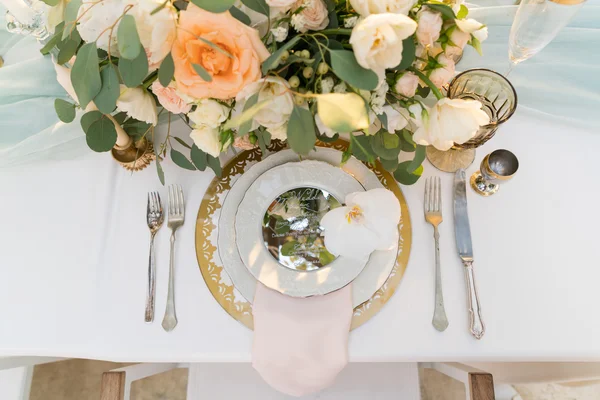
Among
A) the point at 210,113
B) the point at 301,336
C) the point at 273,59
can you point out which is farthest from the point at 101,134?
the point at 301,336

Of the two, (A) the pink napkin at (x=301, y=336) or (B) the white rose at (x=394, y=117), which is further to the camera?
(A) the pink napkin at (x=301, y=336)

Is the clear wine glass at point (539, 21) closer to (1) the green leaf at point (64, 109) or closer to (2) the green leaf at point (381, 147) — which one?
(2) the green leaf at point (381, 147)

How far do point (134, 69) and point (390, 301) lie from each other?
51cm

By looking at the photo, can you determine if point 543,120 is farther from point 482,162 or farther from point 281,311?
point 281,311

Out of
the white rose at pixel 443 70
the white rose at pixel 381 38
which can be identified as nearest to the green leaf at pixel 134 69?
the white rose at pixel 381 38

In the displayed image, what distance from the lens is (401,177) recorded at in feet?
2.13

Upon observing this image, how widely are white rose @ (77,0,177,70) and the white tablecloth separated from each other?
336 millimetres

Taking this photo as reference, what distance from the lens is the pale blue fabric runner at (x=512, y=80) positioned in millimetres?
771

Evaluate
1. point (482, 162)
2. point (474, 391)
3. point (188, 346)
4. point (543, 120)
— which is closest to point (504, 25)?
point (543, 120)

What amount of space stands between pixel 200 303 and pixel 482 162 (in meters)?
0.54

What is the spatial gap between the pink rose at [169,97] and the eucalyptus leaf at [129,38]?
7 cm

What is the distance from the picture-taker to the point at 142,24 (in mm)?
378

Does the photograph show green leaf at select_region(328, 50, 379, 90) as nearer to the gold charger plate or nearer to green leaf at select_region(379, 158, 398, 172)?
green leaf at select_region(379, 158, 398, 172)

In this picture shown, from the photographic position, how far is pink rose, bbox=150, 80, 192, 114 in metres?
0.47
